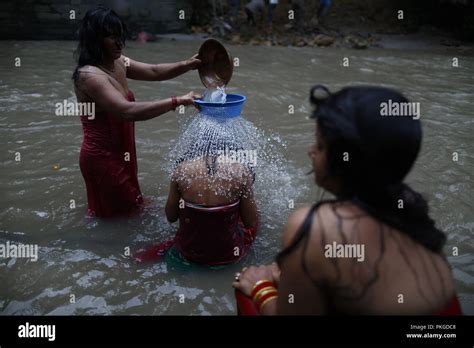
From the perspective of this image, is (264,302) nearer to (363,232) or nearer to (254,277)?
(254,277)

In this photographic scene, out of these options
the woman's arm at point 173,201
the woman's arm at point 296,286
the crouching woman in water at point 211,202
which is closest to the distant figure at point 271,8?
the crouching woman in water at point 211,202

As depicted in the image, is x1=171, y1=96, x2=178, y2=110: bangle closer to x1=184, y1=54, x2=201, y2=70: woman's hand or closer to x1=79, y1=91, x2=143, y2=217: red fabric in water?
x1=79, y1=91, x2=143, y2=217: red fabric in water

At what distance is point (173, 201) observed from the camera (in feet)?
8.80

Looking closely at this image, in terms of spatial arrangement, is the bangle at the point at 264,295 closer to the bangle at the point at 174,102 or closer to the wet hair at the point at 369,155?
the wet hair at the point at 369,155

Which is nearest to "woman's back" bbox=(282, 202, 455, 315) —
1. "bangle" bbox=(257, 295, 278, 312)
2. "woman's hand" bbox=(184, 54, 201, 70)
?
"bangle" bbox=(257, 295, 278, 312)

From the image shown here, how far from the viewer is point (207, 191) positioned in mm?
2508

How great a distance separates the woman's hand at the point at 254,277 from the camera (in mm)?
1943

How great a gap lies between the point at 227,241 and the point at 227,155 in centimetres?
Answer: 52

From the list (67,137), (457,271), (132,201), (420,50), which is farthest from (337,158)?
(420,50)

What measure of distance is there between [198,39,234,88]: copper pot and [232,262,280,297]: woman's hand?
167cm

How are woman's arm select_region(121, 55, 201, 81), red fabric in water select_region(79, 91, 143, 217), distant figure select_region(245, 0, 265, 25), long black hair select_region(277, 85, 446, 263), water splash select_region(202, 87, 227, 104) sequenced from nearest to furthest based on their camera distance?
long black hair select_region(277, 85, 446, 263)
water splash select_region(202, 87, 227, 104)
red fabric in water select_region(79, 91, 143, 217)
woman's arm select_region(121, 55, 201, 81)
distant figure select_region(245, 0, 265, 25)

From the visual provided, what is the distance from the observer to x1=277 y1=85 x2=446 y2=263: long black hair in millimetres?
1317

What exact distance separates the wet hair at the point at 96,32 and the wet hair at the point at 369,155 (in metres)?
1.84

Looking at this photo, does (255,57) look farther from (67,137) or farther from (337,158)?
(337,158)
